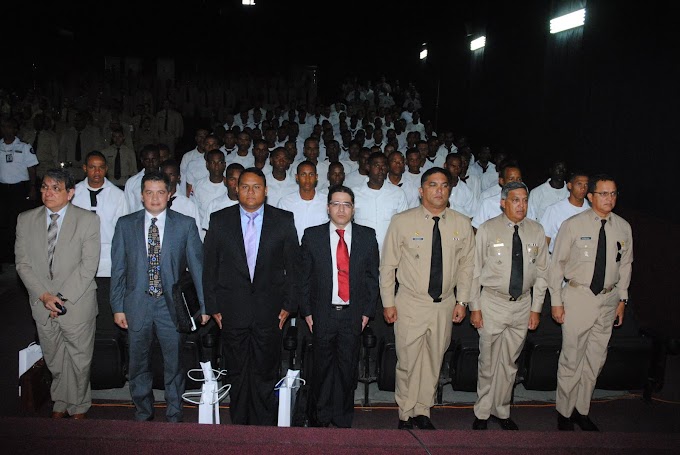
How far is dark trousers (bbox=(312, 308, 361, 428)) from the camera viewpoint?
370 centimetres

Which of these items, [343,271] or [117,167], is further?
[117,167]

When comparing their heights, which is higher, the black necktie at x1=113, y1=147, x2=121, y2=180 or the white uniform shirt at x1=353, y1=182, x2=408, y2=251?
the black necktie at x1=113, y1=147, x2=121, y2=180

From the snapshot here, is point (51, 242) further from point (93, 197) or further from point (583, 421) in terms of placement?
point (583, 421)

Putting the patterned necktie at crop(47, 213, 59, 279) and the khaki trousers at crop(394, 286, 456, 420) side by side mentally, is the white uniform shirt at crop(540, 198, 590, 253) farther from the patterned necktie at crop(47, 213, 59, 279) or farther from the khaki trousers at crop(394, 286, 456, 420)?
the patterned necktie at crop(47, 213, 59, 279)

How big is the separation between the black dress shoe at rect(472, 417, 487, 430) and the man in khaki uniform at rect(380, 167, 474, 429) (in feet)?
1.17

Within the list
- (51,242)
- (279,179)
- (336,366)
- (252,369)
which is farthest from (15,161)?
(336,366)

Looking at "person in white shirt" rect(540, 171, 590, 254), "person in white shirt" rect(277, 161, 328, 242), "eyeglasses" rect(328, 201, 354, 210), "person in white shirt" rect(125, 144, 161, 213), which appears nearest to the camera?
"eyeglasses" rect(328, 201, 354, 210)

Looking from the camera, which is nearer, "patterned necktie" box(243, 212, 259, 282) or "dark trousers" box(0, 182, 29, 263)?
"patterned necktie" box(243, 212, 259, 282)

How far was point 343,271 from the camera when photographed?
370 centimetres

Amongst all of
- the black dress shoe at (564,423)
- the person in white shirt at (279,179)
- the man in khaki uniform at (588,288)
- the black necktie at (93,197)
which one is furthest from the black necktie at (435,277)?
the black necktie at (93,197)

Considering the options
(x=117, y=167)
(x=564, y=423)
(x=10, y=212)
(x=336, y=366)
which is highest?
(x=117, y=167)

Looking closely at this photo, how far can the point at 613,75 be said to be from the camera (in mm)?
7074

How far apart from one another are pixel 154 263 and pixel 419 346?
191 centimetres

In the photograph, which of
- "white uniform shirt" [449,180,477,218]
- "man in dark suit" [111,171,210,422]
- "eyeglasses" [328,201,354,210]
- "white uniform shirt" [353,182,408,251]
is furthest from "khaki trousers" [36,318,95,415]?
"white uniform shirt" [449,180,477,218]
